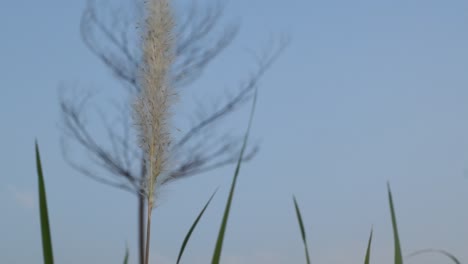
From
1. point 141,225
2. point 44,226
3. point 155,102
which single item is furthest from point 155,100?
point 141,225

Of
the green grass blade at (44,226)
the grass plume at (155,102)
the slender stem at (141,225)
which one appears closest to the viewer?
the green grass blade at (44,226)

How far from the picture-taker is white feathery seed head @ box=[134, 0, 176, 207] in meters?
1.95

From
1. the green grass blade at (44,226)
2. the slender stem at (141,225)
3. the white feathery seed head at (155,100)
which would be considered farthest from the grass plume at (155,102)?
the slender stem at (141,225)

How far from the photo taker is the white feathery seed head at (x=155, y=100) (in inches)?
76.7

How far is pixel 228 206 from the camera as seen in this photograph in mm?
746

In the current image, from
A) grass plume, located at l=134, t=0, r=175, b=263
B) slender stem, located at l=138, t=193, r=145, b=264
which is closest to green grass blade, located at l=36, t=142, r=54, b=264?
grass plume, located at l=134, t=0, r=175, b=263

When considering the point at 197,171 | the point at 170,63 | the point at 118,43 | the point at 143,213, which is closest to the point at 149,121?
the point at 170,63

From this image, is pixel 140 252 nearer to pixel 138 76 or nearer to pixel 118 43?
pixel 118 43

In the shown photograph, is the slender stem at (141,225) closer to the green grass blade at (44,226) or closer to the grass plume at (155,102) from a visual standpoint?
the grass plume at (155,102)

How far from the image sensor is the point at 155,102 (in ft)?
6.53

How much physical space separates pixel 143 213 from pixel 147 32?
11.9 feet

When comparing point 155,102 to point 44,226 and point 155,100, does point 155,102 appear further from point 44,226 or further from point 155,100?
point 44,226

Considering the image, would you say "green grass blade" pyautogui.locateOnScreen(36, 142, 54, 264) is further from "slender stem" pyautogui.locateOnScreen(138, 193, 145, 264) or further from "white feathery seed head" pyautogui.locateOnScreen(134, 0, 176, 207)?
"slender stem" pyautogui.locateOnScreen(138, 193, 145, 264)

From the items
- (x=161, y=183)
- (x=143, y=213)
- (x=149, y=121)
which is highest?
(x=143, y=213)
